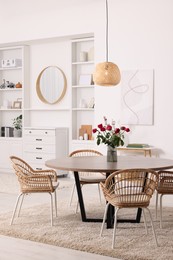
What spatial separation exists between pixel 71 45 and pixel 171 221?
15.0 ft

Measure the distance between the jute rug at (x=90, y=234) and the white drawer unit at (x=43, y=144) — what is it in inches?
126

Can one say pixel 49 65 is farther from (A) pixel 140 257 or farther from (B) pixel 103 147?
(A) pixel 140 257

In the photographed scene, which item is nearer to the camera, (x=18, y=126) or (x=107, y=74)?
(x=107, y=74)

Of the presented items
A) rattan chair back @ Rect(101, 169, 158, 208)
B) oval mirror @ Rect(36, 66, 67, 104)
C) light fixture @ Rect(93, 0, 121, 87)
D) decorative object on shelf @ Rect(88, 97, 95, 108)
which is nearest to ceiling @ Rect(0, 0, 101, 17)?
oval mirror @ Rect(36, 66, 67, 104)

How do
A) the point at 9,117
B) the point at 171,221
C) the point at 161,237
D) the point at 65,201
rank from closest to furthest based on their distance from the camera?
the point at 161,237, the point at 171,221, the point at 65,201, the point at 9,117

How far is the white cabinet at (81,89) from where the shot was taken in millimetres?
9039

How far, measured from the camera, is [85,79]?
911cm

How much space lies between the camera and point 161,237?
4809mm

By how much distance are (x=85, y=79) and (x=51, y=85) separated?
0.88 m

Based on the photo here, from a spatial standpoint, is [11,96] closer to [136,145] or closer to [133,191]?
[136,145]

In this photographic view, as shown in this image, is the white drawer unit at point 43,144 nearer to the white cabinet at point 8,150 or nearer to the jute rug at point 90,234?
the white cabinet at point 8,150

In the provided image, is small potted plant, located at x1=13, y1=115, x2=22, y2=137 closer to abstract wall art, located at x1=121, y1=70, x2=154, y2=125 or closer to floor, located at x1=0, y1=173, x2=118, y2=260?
abstract wall art, located at x1=121, y1=70, x2=154, y2=125

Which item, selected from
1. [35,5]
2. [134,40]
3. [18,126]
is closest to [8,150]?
[18,126]

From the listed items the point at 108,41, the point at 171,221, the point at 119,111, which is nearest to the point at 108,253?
the point at 171,221
